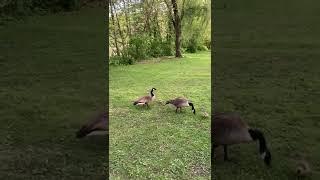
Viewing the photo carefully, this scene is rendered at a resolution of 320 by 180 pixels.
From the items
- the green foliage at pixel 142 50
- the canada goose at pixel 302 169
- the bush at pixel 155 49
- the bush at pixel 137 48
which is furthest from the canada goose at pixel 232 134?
the bush at pixel 155 49

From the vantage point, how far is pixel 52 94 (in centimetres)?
425

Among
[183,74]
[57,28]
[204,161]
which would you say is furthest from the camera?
[57,28]

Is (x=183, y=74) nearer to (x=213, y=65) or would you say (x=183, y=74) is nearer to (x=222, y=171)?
(x=213, y=65)

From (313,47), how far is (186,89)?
2.34 meters

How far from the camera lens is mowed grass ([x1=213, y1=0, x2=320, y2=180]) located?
268cm

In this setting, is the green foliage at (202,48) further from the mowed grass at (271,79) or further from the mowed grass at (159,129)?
the mowed grass at (159,129)

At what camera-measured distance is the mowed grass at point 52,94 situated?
8.70 ft

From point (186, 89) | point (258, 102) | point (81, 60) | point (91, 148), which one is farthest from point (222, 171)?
point (81, 60)

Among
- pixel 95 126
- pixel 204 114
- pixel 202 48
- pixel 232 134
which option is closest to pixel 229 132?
pixel 232 134

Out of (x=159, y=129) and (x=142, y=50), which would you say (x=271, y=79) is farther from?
(x=142, y=50)

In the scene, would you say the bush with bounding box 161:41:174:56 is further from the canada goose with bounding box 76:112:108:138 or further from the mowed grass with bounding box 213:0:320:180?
the canada goose with bounding box 76:112:108:138

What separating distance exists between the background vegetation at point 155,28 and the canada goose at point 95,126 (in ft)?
10.8

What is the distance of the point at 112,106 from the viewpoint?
3.96 m

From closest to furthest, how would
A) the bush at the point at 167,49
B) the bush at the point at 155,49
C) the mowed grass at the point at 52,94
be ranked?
1. the mowed grass at the point at 52,94
2. the bush at the point at 155,49
3. the bush at the point at 167,49
